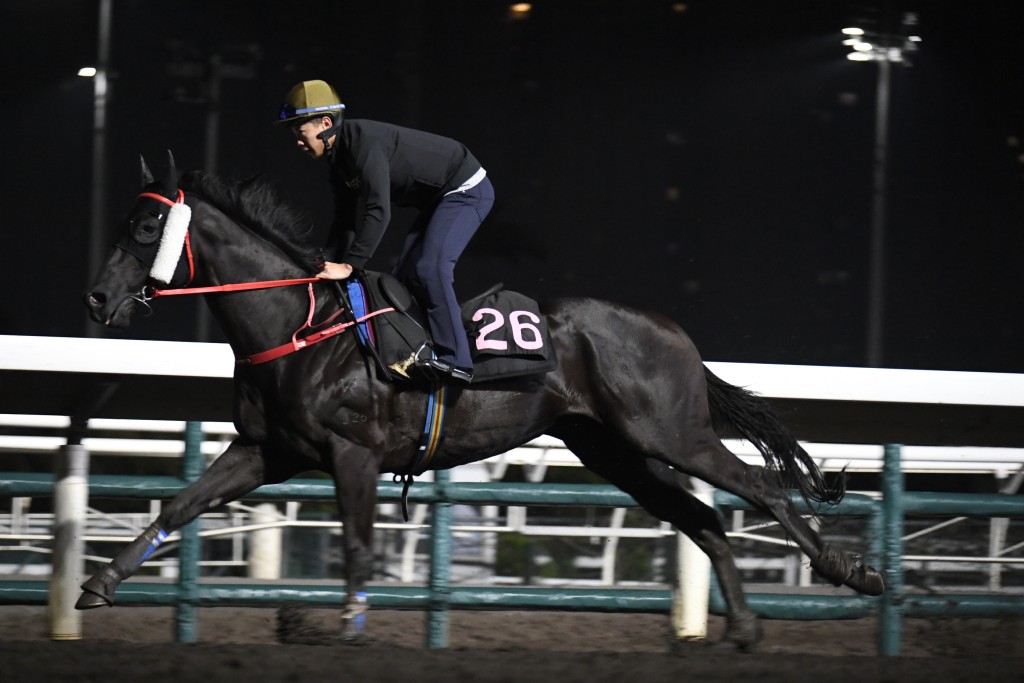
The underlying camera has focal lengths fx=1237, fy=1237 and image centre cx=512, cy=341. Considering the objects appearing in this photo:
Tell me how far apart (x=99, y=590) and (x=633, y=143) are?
449 cm

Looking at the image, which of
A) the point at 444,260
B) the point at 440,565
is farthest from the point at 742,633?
the point at 444,260

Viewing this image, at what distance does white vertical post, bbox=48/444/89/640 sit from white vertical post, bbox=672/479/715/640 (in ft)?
6.86

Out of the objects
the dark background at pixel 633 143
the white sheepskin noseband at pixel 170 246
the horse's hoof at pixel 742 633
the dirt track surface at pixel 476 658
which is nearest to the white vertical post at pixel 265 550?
the dirt track surface at pixel 476 658

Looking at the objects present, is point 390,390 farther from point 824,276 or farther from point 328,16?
point 824,276

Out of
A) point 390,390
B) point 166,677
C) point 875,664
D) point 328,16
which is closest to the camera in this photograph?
point 166,677

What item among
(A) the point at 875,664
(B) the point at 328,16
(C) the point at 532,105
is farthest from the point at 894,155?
(A) the point at 875,664

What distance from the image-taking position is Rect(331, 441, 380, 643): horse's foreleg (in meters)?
3.78

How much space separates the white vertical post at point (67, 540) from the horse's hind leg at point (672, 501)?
5.59ft

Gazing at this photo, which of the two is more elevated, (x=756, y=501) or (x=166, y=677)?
(x=756, y=501)

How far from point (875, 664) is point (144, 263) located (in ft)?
8.34

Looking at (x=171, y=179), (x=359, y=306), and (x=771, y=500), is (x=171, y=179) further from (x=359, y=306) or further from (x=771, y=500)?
(x=771, y=500)

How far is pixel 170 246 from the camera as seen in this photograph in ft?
12.6

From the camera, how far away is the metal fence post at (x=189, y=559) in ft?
13.7

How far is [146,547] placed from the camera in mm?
3768
